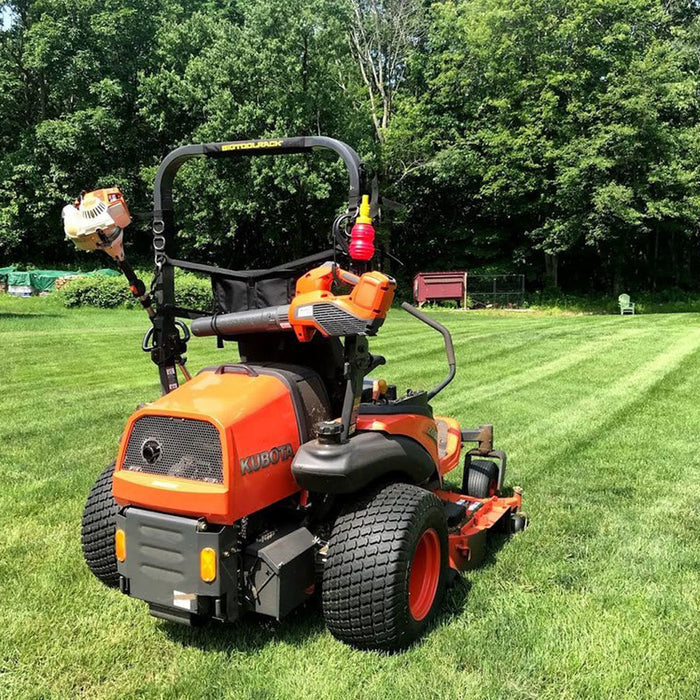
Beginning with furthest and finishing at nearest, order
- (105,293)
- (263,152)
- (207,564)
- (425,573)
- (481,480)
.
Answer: (105,293), (481,480), (263,152), (425,573), (207,564)

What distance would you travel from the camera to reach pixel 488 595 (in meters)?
3.38

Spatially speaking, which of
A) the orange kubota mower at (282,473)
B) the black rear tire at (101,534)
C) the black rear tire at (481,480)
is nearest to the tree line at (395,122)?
the black rear tire at (481,480)

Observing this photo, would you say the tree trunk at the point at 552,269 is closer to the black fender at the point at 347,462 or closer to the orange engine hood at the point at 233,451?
the black fender at the point at 347,462

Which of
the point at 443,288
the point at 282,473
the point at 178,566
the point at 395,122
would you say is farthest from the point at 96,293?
the point at 178,566

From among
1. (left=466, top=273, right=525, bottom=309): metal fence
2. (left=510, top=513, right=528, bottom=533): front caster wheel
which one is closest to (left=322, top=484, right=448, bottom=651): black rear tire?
(left=510, top=513, right=528, bottom=533): front caster wheel

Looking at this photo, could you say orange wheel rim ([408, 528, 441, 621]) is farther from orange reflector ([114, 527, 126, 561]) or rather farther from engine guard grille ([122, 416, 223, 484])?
orange reflector ([114, 527, 126, 561])

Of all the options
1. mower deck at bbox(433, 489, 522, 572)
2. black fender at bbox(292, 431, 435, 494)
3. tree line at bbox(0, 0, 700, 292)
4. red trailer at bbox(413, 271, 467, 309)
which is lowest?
mower deck at bbox(433, 489, 522, 572)

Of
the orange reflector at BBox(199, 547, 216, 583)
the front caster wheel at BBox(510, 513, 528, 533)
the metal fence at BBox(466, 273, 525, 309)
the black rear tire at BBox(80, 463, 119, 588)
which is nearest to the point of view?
the orange reflector at BBox(199, 547, 216, 583)

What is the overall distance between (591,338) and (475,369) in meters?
4.95

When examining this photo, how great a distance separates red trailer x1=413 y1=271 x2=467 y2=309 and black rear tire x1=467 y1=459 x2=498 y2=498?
22.2m

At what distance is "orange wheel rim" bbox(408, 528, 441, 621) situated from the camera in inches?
121

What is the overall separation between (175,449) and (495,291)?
25227mm

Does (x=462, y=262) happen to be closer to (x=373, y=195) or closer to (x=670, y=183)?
(x=670, y=183)

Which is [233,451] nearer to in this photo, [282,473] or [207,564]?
[282,473]
